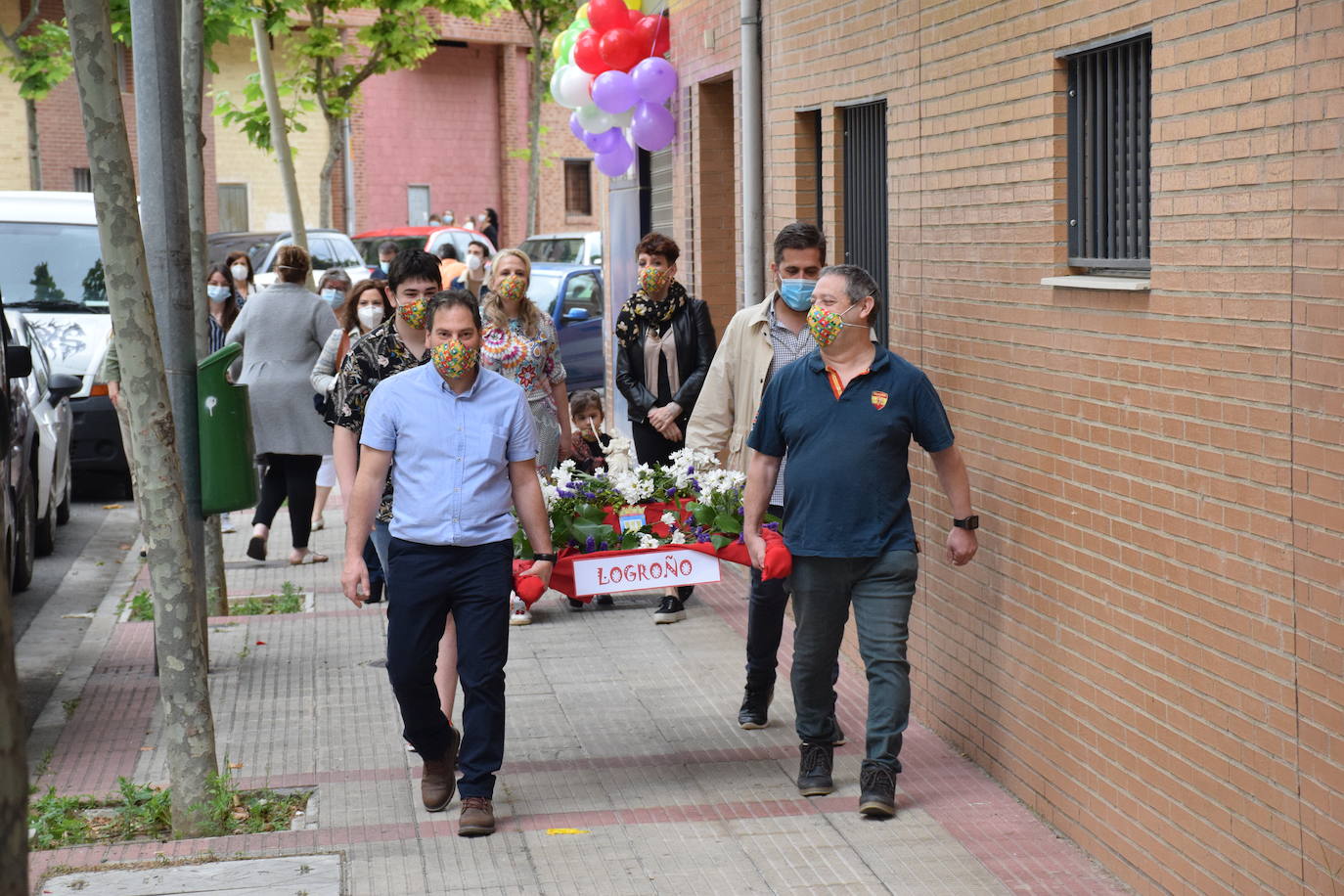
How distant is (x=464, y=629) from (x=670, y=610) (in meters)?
3.70

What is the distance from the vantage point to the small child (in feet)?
33.1

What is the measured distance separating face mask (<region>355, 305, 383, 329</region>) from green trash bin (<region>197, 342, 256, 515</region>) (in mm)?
2761

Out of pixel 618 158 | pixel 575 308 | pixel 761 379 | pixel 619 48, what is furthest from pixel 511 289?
pixel 575 308

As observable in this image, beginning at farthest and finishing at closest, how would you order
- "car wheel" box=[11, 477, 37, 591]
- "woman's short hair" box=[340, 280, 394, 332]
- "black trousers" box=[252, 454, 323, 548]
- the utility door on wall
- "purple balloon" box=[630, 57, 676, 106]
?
"purple balloon" box=[630, 57, 676, 106]
"black trousers" box=[252, 454, 323, 548]
"car wheel" box=[11, 477, 37, 591]
"woman's short hair" box=[340, 280, 394, 332]
the utility door on wall

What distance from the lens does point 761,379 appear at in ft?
22.8

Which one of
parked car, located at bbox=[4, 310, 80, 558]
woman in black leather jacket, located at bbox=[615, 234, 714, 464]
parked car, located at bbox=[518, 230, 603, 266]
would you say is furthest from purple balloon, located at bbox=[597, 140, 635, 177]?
parked car, located at bbox=[518, 230, 603, 266]

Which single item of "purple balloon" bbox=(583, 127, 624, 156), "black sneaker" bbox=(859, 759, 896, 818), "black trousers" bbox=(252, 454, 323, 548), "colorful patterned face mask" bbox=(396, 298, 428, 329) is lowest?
"black sneaker" bbox=(859, 759, 896, 818)

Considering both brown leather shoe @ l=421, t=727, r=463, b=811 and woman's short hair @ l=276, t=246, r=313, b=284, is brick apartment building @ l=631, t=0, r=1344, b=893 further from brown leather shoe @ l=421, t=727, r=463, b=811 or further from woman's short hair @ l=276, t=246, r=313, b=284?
woman's short hair @ l=276, t=246, r=313, b=284

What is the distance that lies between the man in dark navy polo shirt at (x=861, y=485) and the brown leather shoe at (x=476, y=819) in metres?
1.23

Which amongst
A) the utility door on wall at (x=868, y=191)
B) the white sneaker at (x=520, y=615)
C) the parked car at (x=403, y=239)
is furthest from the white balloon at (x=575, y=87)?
the parked car at (x=403, y=239)

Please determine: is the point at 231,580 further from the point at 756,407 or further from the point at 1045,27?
the point at 1045,27

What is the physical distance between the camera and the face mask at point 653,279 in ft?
29.1

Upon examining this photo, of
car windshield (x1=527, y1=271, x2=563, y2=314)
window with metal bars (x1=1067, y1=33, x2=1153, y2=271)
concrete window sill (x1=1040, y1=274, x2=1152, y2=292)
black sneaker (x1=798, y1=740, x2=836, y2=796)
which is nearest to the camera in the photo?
concrete window sill (x1=1040, y1=274, x2=1152, y2=292)

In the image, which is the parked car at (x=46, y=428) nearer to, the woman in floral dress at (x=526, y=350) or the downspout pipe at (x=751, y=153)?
the woman in floral dress at (x=526, y=350)
